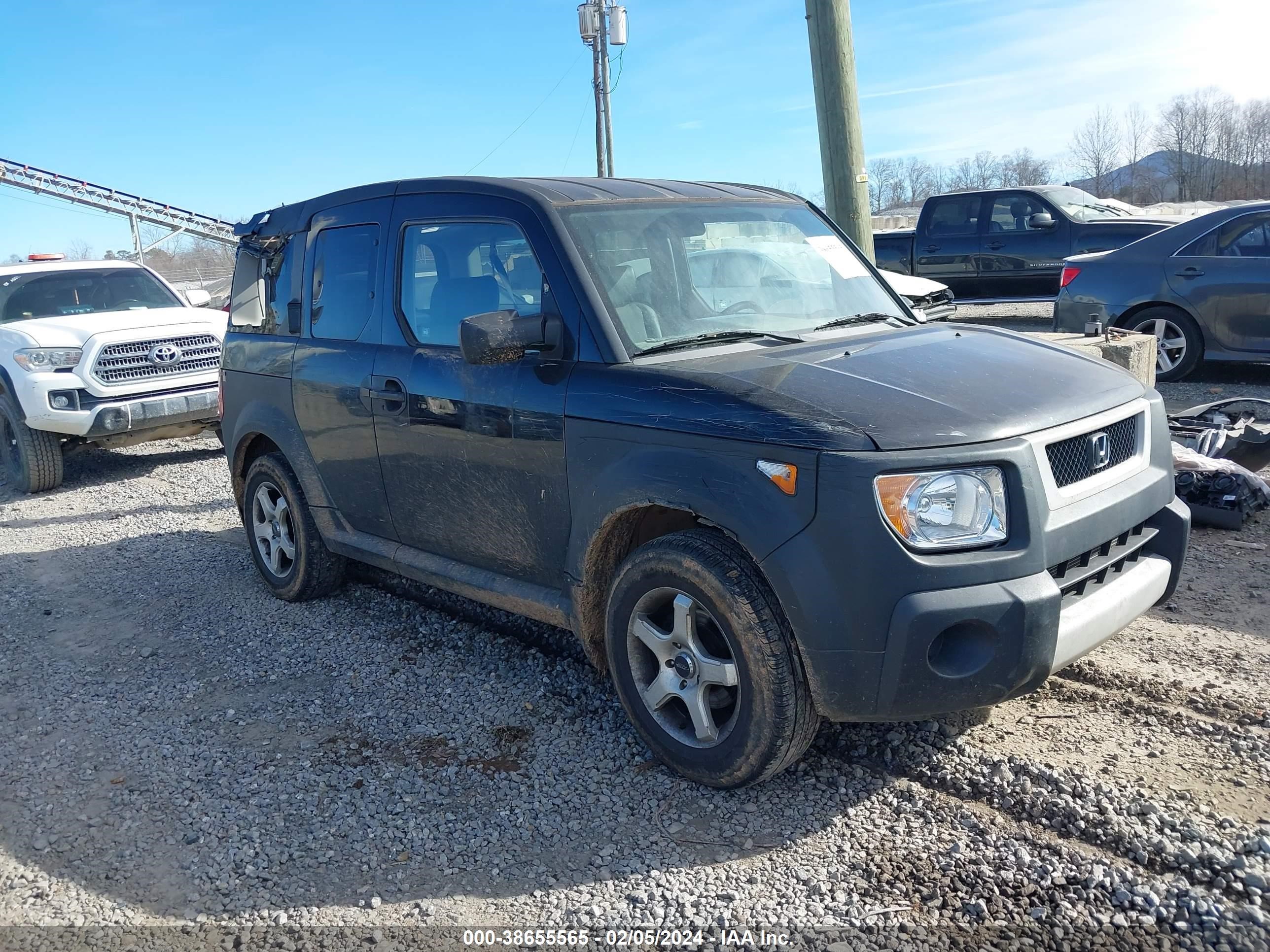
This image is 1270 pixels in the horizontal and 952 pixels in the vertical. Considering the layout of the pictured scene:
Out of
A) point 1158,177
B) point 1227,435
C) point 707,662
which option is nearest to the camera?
point 707,662

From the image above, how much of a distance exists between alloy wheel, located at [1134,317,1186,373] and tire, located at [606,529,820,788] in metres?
7.28

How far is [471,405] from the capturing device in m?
3.96

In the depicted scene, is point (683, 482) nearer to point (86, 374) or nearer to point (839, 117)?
point (839, 117)

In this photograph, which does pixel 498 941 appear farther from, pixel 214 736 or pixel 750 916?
pixel 214 736

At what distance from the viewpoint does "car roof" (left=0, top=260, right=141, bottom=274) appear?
984cm

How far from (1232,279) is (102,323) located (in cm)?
971

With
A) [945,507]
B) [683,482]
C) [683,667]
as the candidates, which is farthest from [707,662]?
[945,507]

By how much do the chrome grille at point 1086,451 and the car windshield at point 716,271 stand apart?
1168 mm

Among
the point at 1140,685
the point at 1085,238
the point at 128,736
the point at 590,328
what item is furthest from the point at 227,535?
the point at 1085,238

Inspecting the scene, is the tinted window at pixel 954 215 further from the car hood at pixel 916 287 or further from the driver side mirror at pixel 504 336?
the driver side mirror at pixel 504 336

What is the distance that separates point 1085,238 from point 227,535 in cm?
1124

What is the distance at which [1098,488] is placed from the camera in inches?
125

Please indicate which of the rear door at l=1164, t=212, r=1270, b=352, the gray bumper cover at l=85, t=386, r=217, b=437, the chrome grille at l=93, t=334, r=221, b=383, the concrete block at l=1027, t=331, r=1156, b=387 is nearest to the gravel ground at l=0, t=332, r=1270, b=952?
the concrete block at l=1027, t=331, r=1156, b=387

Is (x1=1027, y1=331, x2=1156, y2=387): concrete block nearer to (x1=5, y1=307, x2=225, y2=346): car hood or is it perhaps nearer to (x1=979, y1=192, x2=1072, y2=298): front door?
(x1=979, y1=192, x2=1072, y2=298): front door
